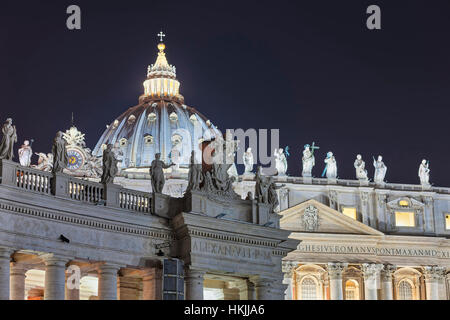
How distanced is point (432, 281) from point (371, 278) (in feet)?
20.9

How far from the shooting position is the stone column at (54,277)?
3806 cm

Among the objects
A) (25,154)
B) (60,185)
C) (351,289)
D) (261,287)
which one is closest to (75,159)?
(25,154)

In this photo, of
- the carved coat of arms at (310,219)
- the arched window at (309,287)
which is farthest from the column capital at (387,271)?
the carved coat of arms at (310,219)

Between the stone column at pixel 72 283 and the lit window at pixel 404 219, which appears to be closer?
the stone column at pixel 72 283

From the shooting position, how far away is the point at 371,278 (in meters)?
99.1

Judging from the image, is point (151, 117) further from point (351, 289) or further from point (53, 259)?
point (53, 259)

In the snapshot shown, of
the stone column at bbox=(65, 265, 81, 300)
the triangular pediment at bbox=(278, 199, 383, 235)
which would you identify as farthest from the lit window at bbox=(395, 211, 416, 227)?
the stone column at bbox=(65, 265, 81, 300)

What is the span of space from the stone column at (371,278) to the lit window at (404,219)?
6838 mm

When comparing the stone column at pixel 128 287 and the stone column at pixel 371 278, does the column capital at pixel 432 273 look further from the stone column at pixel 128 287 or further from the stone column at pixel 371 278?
the stone column at pixel 128 287

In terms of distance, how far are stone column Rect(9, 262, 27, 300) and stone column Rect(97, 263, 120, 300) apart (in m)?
2.82

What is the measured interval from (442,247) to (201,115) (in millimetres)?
64070
